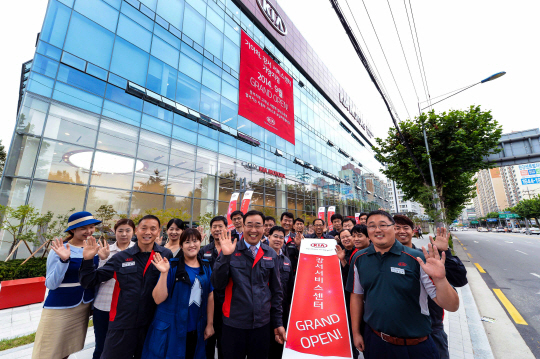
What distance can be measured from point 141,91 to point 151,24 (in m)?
4.04

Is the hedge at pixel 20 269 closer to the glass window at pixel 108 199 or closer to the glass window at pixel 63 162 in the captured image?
the glass window at pixel 108 199

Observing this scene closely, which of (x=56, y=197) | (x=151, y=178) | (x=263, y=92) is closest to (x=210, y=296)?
(x=56, y=197)

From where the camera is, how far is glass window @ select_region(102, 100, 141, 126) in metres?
9.84

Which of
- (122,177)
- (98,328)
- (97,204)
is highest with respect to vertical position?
(122,177)

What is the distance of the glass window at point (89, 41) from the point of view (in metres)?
8.91

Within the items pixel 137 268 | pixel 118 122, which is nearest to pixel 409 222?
pixel 137 268

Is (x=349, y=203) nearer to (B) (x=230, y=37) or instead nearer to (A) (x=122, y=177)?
(B) (x=230, y=37)

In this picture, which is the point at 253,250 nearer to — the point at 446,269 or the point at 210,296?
the point at 210,296

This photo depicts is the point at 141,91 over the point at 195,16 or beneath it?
beneath

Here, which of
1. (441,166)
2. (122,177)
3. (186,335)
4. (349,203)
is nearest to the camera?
(186,335)

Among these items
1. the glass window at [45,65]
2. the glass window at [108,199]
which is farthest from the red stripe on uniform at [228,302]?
the glass window at [45,65]

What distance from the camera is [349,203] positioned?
28344mm

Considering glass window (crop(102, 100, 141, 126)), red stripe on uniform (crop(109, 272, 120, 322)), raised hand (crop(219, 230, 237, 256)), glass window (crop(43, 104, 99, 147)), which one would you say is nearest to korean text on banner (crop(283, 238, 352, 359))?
raised hand (crop(219, 230, 237, 256))

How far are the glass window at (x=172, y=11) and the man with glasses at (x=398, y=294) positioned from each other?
51.6 feet
